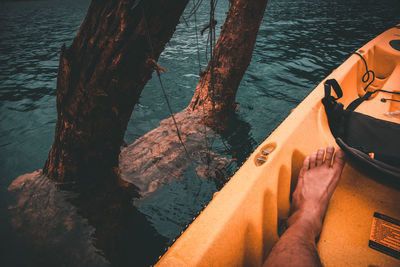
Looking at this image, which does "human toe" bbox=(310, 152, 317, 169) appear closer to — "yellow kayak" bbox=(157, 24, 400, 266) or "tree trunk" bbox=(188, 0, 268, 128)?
"yellow kayak" bbox=(157, 24, 400, 266)

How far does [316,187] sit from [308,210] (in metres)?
0.20

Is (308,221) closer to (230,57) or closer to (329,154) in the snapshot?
(329,154)

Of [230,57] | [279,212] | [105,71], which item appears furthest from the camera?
[230,57]

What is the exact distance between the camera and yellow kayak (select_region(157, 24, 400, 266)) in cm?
90

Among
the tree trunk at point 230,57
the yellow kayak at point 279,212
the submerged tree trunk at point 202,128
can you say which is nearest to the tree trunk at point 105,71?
the submerged tree trunk at point 202,128

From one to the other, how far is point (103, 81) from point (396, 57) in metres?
4.12

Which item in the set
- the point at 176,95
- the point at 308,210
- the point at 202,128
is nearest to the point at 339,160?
the point at 308,210

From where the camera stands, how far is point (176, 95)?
4.17m

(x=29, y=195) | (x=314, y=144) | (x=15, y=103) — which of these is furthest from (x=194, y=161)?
(x=15, y=103)

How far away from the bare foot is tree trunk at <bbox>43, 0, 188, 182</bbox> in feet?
4.62

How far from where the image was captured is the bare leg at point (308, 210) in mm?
874

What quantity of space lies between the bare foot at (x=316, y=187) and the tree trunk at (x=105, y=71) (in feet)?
4.62

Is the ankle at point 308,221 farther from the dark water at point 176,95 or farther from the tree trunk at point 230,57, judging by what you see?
the tree trunk at point 230,57

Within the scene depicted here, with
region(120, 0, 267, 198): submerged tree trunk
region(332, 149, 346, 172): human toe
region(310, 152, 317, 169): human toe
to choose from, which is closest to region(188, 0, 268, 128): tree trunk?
region(120, 0, 267, 198): submerged tree trunk
